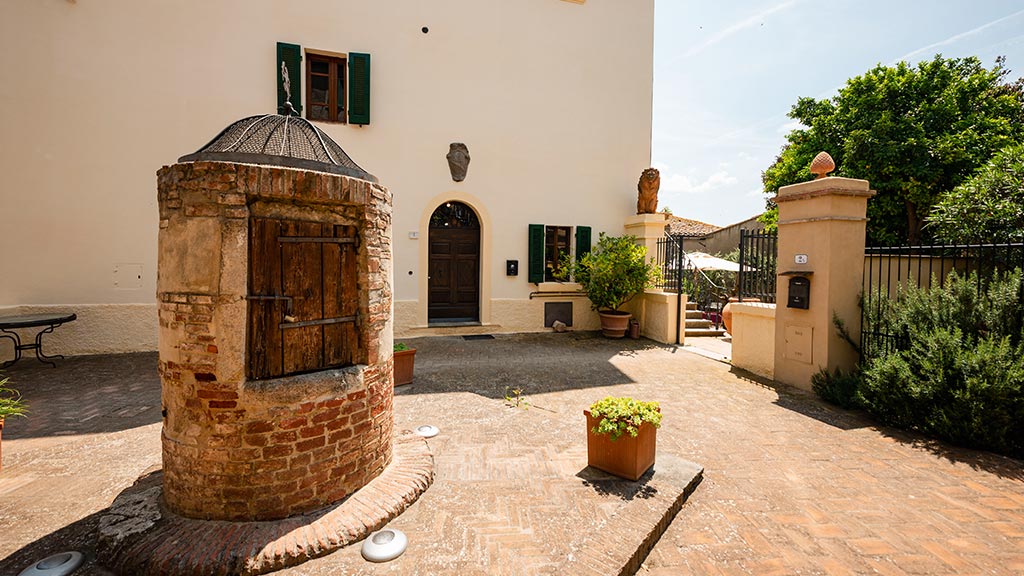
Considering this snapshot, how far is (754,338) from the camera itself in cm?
680

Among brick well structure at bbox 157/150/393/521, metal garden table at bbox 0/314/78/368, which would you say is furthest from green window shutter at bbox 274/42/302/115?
brick well structure at bbox 157/150/393/521

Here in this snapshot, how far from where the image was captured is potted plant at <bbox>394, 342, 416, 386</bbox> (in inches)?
229

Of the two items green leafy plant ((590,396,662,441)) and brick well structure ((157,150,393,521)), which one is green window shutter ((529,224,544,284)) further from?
brick well structure ((157,150,393,521))

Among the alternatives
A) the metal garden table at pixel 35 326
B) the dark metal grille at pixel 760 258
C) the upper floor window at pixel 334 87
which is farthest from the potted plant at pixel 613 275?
the metal garden table at pixel 35 326

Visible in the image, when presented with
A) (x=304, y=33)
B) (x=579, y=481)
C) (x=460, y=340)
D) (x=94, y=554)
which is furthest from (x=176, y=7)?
(x=579, y=481)

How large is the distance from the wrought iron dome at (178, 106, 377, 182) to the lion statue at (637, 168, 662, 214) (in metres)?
8.42

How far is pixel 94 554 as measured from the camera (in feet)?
8.27

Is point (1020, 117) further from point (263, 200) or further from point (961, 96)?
point (263, 200)

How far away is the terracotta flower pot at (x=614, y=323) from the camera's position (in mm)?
9805

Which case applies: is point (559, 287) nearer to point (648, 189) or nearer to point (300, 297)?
point (648, 189)

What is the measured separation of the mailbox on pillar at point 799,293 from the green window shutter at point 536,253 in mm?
5280

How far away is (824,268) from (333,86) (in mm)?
9395

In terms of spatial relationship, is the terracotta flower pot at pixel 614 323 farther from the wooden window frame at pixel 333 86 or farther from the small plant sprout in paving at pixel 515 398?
the wooden window frame at pixel 333 86

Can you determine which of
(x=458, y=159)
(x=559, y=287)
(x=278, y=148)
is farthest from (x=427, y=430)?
(x=458, y=159)
